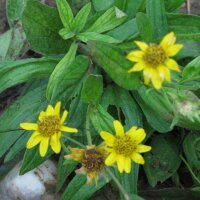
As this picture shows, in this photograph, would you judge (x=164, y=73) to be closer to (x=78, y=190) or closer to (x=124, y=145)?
(x=124, y=145)

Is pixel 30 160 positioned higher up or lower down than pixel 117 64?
lower down

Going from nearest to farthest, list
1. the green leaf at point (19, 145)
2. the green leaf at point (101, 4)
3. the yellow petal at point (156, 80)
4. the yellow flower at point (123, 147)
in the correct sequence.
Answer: the yellow petal at point (156, 80), the yellow flower at point (123, 147), the green leaf at point (19, 145), the green leaf at point (101, 4)

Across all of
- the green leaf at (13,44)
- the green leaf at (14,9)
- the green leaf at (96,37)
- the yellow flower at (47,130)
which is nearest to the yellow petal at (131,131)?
the yellow flower at (47,130)

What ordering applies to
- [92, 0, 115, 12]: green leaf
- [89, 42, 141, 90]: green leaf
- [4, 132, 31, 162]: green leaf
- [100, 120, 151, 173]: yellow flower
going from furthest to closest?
[92, 0, 115, 12]: green leaf → [4, 132, 31, 162]: green leaf → [89, 42, 141, 90]: green leaf → [100, 120, 151, 173]: yellow flower

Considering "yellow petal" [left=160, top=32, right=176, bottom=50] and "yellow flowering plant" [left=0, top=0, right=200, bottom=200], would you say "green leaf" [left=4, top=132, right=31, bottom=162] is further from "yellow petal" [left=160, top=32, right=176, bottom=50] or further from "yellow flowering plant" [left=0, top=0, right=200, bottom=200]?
"yellow petal" [left=160, top=32, right=176, bottom=50]

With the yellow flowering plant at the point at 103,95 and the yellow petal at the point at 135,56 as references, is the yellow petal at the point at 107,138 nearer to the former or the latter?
the yellow flowering plant at the point at 103,95

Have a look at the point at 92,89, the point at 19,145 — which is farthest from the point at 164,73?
the point at 19,145

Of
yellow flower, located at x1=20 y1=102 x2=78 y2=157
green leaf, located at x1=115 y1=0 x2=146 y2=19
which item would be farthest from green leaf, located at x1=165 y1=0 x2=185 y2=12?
yellow flower, located at x1=20 y1=102 x2=78 y2=157
